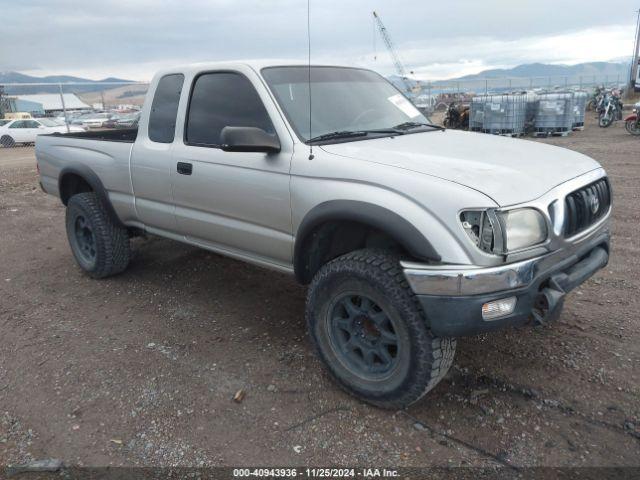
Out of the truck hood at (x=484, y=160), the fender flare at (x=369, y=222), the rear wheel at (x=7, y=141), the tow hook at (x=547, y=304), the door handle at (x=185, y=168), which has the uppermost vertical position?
the truck hood at (x=484, y=160)

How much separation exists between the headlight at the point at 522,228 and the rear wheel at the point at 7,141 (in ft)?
83.3

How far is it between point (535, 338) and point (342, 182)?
5.99 ft

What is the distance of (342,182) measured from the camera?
294 centimetres

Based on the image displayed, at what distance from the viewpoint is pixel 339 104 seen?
12.0 ft

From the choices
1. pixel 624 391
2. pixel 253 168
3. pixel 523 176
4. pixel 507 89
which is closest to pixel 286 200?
pixel 253 168

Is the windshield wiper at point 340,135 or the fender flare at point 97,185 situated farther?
the fender flare at point 97,185

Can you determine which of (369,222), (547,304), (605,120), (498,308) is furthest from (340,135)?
(605,120)

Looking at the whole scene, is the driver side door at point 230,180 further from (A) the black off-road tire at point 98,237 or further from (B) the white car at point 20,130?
(B) the white car at point 20,130

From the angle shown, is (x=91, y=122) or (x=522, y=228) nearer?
(x=522, y=228)

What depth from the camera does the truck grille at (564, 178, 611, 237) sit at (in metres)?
2.80

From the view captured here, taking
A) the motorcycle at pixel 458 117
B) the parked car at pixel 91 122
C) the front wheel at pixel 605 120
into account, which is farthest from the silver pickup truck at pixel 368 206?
→ the parked car at pixel 91 122

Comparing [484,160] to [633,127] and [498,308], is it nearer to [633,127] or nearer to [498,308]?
[498,308]

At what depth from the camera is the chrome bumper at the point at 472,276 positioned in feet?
8.14

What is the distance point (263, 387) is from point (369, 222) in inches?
49.6
